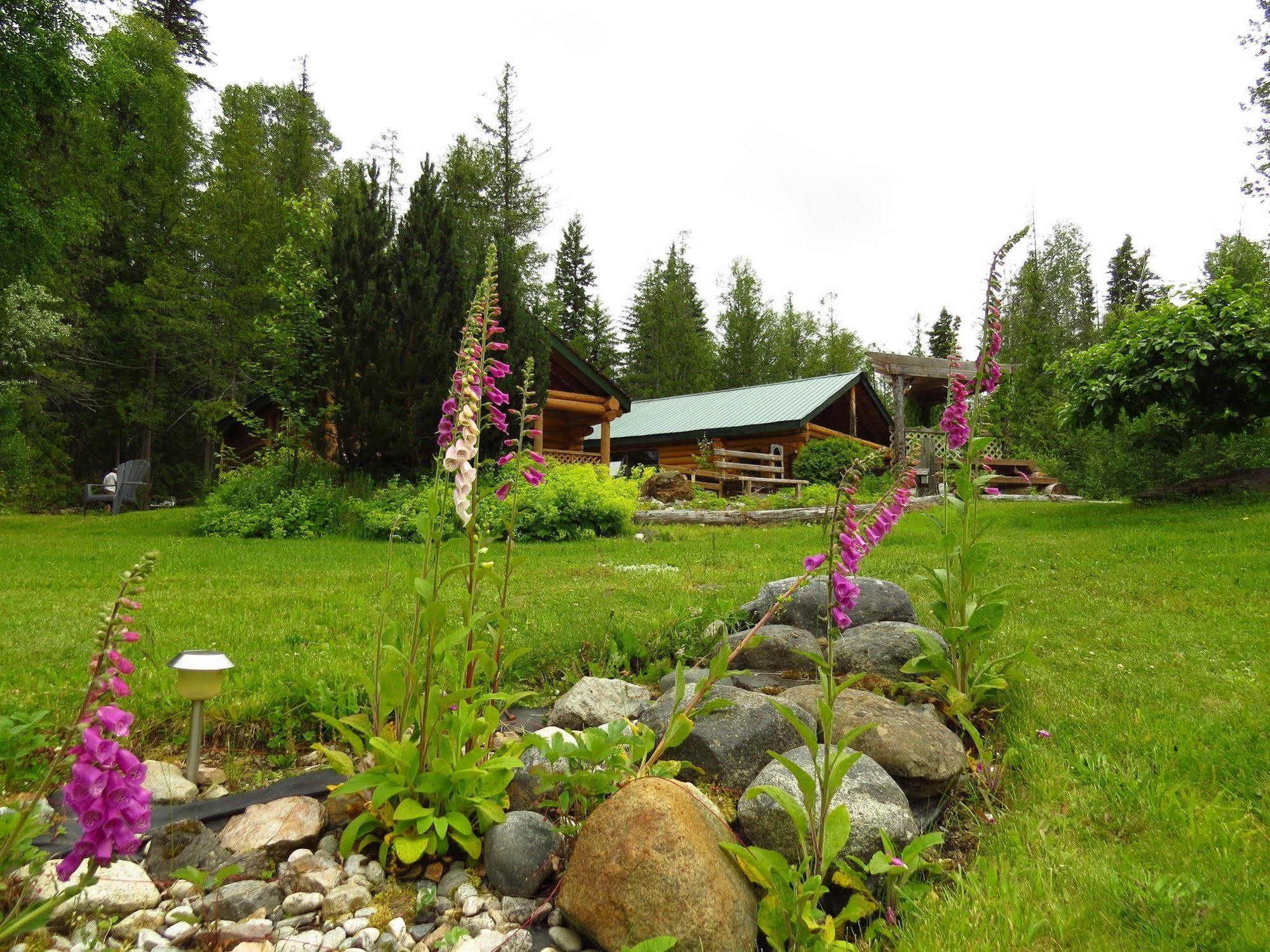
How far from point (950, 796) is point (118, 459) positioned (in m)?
32.9

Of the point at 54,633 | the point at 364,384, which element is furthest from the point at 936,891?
the point at 364,384

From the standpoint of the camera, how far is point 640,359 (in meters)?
41.4

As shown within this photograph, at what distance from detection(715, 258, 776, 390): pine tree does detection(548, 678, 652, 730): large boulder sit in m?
40.1

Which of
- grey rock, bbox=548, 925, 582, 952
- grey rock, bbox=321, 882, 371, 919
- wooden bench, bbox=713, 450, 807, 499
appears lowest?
grey rock, bbox=548, 925, 582, 952

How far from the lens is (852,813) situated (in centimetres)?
227

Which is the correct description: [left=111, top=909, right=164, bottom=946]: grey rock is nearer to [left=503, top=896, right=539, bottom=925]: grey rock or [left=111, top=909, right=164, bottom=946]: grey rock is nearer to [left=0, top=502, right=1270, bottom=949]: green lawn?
[left=0, top=502, right=1270, bottom=949]: green lawn

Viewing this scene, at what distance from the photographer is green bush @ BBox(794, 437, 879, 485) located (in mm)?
19125

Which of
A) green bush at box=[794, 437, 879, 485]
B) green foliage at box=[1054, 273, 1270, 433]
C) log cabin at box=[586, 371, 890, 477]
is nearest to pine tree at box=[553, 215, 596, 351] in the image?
log cabin at box=[586, 371, 890, 477]

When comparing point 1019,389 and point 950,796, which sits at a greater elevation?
point 1019,389

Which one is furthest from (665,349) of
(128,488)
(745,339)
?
(128,488)

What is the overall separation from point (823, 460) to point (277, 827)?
1828 centimetres

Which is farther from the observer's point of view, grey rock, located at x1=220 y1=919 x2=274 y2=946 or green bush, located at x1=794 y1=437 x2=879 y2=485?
green bush, located at x1=794 y1=437 x2=879 y2=485

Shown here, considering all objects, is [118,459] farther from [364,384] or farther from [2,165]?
[364,384]

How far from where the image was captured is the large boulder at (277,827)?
7.26 feet
